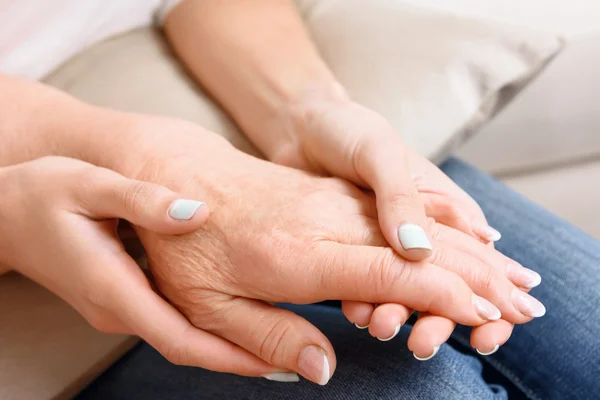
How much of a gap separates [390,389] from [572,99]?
0.77 m

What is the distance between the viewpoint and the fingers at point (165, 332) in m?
0.53

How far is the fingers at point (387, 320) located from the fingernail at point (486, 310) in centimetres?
7

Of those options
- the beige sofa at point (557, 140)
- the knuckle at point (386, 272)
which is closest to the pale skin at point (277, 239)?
the knuckle at point (386, 272)

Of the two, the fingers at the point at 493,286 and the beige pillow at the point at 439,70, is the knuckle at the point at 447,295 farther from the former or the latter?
the beige pillow at the point at 439,70

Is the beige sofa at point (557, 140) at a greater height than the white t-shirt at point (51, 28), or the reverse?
the white t-shirt at point (51, 28)

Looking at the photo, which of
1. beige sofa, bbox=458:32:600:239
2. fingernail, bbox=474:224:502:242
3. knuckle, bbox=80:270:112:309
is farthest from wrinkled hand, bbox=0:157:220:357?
beige sofa, bbox=458:32:600:239

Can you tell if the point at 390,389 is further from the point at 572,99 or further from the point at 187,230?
the point at 572,99

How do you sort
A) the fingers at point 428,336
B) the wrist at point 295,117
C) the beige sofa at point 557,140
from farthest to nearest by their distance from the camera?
the beige sofa at point 557,140, the wrist at point 295,117, the fingers at point 428,336

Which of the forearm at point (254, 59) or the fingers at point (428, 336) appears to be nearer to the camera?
the fingers at point (428, 336)

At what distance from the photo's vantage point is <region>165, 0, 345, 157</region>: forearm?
79 centimetres

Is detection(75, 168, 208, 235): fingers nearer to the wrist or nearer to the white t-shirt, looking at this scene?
the wrist

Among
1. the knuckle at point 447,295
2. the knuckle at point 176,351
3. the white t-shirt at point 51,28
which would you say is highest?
the white t-shirt at point 51,28

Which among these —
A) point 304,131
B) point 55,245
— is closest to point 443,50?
point 304,131

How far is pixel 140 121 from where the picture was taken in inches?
26.1
